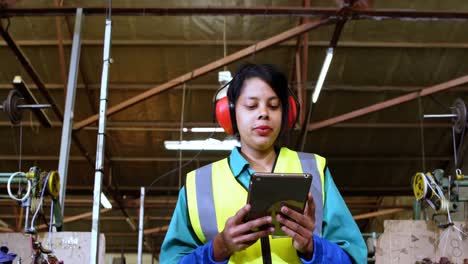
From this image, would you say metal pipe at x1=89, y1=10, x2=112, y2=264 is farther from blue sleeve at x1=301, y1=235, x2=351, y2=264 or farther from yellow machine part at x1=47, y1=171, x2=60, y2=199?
blue sleeve at x1=301, y1=235, x2=351, y2=264

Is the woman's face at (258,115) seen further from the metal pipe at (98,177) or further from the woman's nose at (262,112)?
the metal pipe at (98,177)

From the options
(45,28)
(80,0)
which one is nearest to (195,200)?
(80,0)

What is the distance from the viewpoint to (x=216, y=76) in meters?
10.2

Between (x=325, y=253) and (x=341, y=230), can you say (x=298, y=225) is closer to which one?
(x=325, y=253)

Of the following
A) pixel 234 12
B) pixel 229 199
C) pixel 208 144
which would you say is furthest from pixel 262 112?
pixel 208 144

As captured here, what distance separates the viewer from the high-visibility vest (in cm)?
142

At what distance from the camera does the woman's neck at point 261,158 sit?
1591mm

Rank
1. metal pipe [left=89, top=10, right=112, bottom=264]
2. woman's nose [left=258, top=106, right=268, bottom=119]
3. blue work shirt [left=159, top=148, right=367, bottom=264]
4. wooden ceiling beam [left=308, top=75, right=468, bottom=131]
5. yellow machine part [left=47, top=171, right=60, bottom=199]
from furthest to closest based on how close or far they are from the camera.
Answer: wooden ceiling beam [left=308, top=75, right=468, bottom=131] < yellow machine part [left=47, top=171, right=60, bottom=199] < metal pipe [left=89, top=10, right=112, bottom=264] < woman's nose [left=258, top=106, right=268, bottom=119] < blue work shirt [left=159, top=148, right=367, bottom=264]

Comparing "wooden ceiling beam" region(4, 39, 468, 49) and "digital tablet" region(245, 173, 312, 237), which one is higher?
"wooden ceiling beam" region(4, 39, 468, 49)

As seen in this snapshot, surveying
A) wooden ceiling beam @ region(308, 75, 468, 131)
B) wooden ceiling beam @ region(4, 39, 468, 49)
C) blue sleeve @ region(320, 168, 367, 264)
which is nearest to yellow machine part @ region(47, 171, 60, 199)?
blue sleeve @ region(320, 168, 367, 264)

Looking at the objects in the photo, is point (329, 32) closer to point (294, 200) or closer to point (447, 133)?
point (447, 133)

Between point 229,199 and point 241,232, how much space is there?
22 cm

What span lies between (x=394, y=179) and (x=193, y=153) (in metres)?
4.42

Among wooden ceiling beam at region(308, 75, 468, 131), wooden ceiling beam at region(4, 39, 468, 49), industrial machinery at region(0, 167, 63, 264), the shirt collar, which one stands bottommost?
the shirt collar
